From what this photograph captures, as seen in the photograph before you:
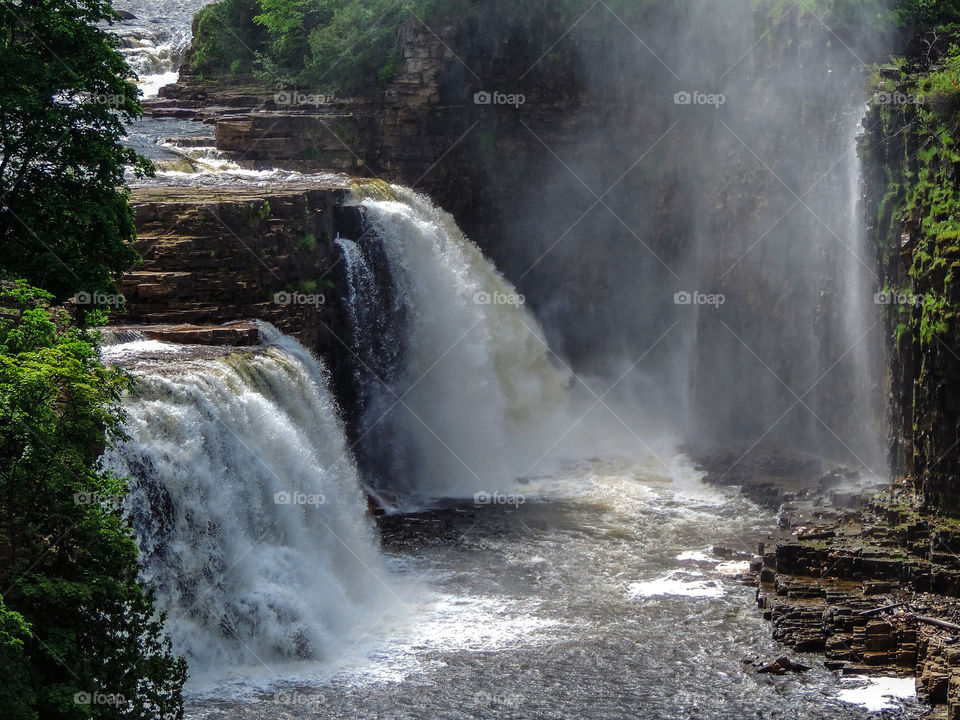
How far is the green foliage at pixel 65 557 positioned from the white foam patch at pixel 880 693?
1249 centimetres

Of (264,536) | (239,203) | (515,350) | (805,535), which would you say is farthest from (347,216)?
(805,535)

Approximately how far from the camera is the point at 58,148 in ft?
74.5

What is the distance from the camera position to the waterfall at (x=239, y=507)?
23.3 metres

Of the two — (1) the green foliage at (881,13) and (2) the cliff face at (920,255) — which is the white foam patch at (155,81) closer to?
(1) the green foliage at (881,13)

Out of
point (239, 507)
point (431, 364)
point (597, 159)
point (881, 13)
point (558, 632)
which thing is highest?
point (881, 13)

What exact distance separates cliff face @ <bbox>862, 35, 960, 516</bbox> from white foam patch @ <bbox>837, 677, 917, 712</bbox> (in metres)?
7.18

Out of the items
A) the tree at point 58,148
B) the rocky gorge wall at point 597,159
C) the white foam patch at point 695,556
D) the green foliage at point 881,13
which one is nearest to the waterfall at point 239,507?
the tree at point 58,148

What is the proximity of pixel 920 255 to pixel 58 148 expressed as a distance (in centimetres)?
2033

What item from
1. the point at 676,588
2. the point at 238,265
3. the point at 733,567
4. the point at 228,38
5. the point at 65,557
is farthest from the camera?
the point at 228,38

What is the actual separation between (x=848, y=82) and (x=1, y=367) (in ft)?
92.7

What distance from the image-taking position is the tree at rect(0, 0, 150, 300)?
72.4ft

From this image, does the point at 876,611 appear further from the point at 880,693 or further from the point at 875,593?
the point at 880,693

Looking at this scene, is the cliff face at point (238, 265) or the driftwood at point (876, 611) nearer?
the driftwood at point (876, 611)

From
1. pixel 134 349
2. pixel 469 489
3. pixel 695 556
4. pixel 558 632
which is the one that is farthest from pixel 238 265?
pixel 695 556
